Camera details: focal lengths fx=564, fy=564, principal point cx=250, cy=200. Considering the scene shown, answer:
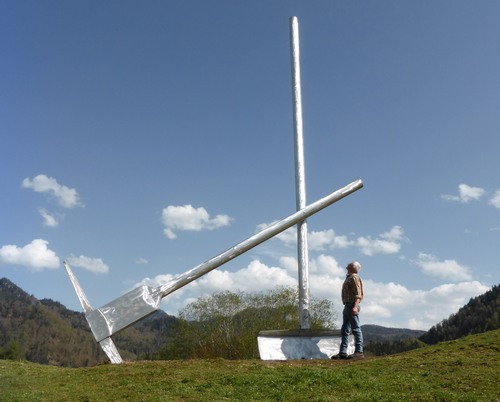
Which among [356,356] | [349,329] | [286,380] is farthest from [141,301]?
[356,356]

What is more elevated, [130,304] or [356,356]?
[130,304]

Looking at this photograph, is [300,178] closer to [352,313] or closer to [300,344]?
[352,313]

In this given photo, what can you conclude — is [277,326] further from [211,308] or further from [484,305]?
[484,305]

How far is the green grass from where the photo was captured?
32.0ft

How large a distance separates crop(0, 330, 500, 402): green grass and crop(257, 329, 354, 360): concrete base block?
95 cm

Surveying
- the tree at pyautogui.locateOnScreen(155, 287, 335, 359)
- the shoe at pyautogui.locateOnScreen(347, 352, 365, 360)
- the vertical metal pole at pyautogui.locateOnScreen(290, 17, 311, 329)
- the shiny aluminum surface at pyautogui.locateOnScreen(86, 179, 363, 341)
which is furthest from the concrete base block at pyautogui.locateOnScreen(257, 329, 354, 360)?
the tree at pyautogui.locateOnScreen(155, 287, 335, 359)

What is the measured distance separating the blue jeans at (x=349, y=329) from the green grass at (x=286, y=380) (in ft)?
2.13

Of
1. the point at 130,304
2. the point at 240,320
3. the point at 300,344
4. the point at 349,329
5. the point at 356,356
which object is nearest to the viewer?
Result: the point at 356,356

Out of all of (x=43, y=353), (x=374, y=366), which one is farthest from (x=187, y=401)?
(x=43, y=353)

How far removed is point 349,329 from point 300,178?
5135mm

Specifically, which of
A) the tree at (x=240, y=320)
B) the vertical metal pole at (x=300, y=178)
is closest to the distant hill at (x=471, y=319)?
the tree at (x=240, y=320)

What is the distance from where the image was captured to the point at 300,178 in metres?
17.0

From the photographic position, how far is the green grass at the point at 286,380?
9750mm

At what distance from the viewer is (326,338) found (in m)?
14.5
